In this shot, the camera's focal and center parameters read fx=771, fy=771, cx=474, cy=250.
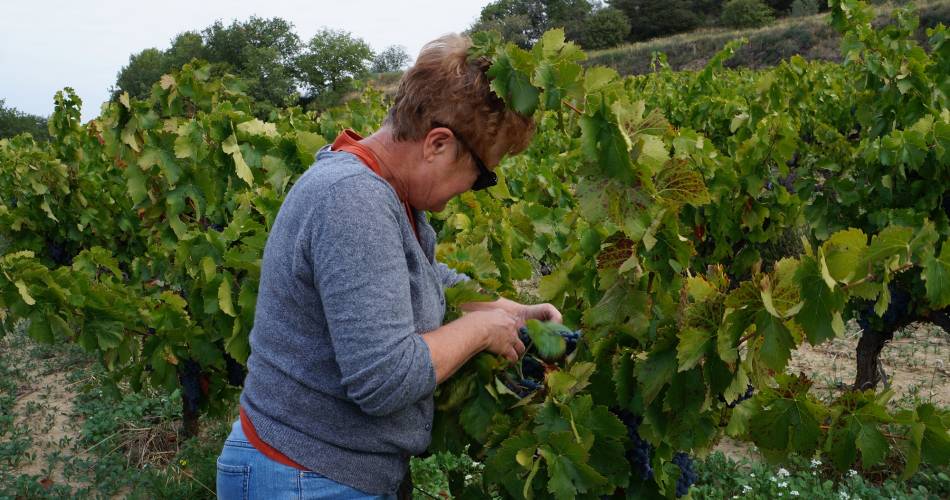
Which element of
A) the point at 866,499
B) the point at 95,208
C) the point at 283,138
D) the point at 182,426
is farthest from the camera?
the point at 95,208

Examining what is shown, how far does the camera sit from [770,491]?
3328 mm

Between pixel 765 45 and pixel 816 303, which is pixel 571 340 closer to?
pixel 816 303

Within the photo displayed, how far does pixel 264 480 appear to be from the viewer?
4.81ft

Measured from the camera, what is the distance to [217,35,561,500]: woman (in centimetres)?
127

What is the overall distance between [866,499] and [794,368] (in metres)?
1.98

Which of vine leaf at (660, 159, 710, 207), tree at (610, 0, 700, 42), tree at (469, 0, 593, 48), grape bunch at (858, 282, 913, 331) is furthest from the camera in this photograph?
tree at (469, 0, 593, 48)

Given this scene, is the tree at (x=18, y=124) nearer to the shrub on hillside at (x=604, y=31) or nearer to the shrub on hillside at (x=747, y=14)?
the shrub on hillside at (x=604, y=31)

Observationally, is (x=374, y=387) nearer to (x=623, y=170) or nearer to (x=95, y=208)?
(x=623, y=170)

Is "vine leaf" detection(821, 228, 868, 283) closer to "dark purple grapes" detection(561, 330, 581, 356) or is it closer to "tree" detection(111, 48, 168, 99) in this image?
"dark purple grapes" detection(561, 330, 581, 356)

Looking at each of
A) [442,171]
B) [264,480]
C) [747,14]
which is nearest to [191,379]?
[264,480]

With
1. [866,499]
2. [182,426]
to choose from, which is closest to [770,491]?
[866,499]

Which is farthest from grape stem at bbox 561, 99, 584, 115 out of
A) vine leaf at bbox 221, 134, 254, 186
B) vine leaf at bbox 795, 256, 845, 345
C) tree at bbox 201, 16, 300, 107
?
tree at bbox 201, 16, 300, 107

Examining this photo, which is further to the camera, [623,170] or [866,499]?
[866,499]

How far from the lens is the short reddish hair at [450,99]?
1387mm
